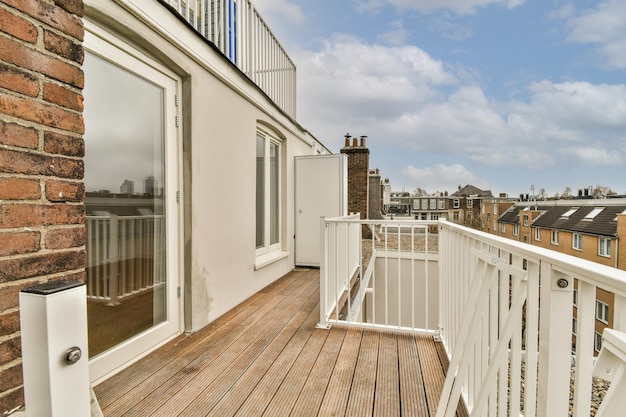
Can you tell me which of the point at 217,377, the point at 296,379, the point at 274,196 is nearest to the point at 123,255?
the point at 217,377

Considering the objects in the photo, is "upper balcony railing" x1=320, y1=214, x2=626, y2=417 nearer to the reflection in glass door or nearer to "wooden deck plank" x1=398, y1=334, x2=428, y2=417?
"wooden deck plank" x1=398, y1=334, x2=428, y2=417

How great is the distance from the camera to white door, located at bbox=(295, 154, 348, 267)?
468 centimetres

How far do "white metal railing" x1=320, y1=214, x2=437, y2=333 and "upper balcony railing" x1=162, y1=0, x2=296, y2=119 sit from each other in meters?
2.11

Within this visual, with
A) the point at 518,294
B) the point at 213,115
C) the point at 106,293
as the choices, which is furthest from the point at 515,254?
the point at 213,115

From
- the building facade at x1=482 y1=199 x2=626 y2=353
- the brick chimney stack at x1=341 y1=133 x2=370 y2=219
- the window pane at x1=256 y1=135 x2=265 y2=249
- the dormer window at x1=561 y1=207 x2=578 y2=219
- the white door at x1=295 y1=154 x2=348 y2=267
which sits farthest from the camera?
the dormer window at x1=561 y1=207 x2=578 y2=219

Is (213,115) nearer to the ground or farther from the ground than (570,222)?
farther from the ground

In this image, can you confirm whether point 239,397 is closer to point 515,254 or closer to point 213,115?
point 515,254

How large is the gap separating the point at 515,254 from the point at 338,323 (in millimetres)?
1940

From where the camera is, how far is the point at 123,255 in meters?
1.92

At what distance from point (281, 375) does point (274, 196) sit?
286 cm

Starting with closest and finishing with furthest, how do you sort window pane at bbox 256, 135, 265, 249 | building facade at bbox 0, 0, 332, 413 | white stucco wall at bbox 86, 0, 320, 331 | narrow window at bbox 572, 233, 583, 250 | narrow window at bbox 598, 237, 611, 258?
building facade at bbox 0, 0, 332, 413 → white stucco wall at bbox 86, 0, 320, 331 → window pane at bbox 256, 135, 265, 249 → narrow window at bbox 598, 237, 611, 258 → narrow window at bbox 572, 233, 583, 250

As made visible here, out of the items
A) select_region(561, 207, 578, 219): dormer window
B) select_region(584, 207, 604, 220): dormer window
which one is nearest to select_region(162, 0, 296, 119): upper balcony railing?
select_region(584, 207, 604, 220): dormer window

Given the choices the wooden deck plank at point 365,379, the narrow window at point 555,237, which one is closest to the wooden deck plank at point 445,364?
the wooden deck plank at point 365,379

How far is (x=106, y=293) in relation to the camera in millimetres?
1812
